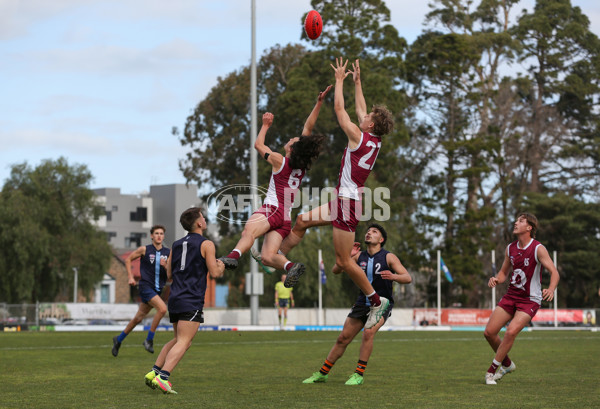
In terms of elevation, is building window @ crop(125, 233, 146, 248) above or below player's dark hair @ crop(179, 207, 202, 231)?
above

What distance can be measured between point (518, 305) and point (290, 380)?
11.0 ft

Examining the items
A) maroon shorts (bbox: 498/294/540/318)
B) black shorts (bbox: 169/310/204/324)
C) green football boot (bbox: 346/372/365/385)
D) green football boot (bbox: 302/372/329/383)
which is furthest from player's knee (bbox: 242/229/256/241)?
maroon shorts (bbox: 498/294/540/318)

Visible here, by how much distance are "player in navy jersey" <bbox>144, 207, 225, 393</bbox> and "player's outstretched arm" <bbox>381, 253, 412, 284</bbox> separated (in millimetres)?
2545

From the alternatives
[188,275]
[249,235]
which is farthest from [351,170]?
[188,275]

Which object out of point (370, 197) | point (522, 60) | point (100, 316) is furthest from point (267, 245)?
point (522, 60)

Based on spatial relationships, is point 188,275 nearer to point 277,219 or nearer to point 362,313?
point 277,219

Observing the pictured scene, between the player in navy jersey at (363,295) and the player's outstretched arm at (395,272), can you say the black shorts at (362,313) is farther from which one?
the player's outstretched arm at (395,272)

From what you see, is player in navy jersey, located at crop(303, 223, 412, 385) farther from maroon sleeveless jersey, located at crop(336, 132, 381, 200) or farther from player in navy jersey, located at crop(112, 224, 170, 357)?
player in navy jersey, located at crop(112, 224, 170, 357)

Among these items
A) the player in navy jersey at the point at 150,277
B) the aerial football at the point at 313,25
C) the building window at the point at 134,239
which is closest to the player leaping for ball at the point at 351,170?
A: the aerial football at the point at 313,25

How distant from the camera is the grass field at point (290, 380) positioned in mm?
8969

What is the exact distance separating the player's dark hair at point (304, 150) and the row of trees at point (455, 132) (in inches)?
1484

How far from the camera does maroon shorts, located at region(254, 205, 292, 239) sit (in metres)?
11.4

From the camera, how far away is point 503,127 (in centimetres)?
5512

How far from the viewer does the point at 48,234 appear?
55000 millimetres
